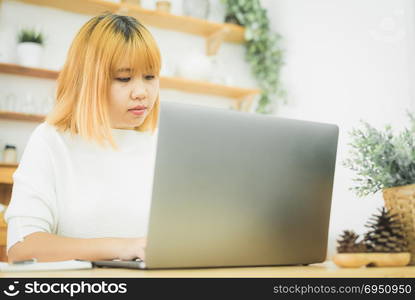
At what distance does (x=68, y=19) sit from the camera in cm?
286

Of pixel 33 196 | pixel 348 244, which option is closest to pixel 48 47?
pixel 33 196

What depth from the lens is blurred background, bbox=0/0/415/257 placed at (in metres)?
2.09

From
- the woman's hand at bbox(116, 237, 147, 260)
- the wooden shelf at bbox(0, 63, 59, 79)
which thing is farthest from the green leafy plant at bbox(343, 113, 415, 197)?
the wooden shelf at bbox(0, 63, 59, 79)

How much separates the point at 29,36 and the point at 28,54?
11cm

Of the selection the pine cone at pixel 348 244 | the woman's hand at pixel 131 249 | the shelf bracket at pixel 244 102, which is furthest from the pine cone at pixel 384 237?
the shelf bracket at pixel 244 102

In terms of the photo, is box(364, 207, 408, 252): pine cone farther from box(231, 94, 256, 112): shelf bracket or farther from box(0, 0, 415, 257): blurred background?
box(231, 94, 256, 112): shelf bracket

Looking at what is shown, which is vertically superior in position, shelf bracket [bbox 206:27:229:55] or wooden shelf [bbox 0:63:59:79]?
shelf bracket [bbox 206:27:229:55]

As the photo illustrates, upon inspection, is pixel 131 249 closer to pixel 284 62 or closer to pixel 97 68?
pixel 97 68

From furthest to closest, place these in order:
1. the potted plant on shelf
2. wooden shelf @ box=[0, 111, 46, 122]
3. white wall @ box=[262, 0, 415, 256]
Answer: wooden shelf @ box=[0, 111, 46, 122] → white wall @ box=[262, 0, 415, 256] → the potted plant on shelf

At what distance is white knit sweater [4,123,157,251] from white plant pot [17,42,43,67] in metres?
1.52

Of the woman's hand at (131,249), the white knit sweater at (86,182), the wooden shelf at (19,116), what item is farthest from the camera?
the wooden shelf at (19,116)

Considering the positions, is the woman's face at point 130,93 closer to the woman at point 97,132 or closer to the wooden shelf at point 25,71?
the woman at point 97,132

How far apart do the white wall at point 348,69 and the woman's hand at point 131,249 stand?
1.47 meters

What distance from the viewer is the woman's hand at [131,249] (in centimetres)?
80
